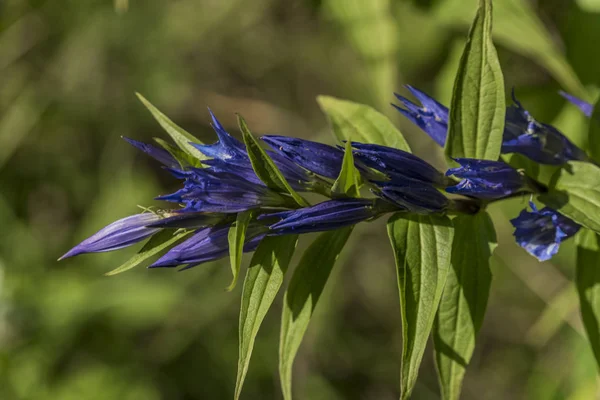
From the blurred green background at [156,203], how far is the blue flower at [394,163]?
1.47 metres

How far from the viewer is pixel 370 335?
365 centimetres

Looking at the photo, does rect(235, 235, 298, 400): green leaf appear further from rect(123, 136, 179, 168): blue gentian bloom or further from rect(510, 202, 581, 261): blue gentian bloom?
rect(510, 202, 581, 261): blue gentian bloom

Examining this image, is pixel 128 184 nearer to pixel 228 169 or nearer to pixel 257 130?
pixel 257 130

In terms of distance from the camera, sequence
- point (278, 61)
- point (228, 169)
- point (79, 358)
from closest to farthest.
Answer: point (228, 169) → point (79, 358) → point (278, 61)

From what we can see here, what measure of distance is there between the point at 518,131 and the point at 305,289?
0.61 m

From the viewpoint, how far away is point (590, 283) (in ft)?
4.32

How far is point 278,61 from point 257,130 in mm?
514

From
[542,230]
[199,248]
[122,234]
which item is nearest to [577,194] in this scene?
[542,230]

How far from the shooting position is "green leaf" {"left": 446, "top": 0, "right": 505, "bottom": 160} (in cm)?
111

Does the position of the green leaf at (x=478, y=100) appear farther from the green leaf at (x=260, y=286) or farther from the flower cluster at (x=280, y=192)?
the green leaf at (x=260, y=286)

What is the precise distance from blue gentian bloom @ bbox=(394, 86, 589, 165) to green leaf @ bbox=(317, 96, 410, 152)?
0.06 m

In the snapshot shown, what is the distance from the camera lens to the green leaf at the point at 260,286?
1.01 meters

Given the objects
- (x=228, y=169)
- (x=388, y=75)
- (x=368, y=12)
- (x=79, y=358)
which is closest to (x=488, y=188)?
(x=228, y=169)

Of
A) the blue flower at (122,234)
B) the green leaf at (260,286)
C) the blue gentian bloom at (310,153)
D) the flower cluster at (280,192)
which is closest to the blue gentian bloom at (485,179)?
the flower cluster at (280,192)
